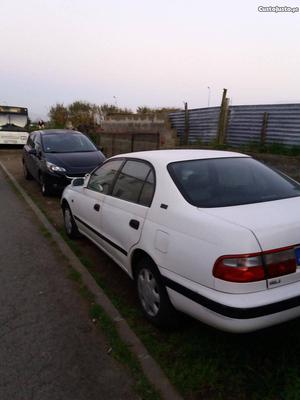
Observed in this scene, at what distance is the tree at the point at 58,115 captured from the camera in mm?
31203

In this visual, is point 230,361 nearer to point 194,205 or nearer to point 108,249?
point 194,205

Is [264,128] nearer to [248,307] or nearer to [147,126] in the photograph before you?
[147,126]

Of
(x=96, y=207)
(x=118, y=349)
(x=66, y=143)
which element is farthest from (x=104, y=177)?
(x=66, y=143)

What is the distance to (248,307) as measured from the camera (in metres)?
2.52

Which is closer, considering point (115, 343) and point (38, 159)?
point (115, 343)

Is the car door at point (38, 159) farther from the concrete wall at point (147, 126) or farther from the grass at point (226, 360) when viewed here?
the grass at point (226, 360)

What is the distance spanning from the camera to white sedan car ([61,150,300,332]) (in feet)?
8.40

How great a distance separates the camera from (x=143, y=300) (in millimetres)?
3596

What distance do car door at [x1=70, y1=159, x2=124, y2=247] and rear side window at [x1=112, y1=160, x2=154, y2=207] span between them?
0.72 ft

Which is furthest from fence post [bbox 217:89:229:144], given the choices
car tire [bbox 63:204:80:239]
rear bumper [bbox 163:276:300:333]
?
rear bumper [bbox 163:276:300:333]

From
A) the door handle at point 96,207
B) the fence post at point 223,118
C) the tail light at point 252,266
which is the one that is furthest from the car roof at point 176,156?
the fence post at point 223,118

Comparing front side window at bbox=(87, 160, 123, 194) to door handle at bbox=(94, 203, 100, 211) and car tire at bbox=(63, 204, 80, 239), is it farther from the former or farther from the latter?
car tire at bbox=(63, 204, 80, 239)

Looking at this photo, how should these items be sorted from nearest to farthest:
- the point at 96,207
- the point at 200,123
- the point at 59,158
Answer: the point at 96,207 → the point at 59,158 → the point at 200,123

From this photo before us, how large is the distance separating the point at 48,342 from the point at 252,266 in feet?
6.07
